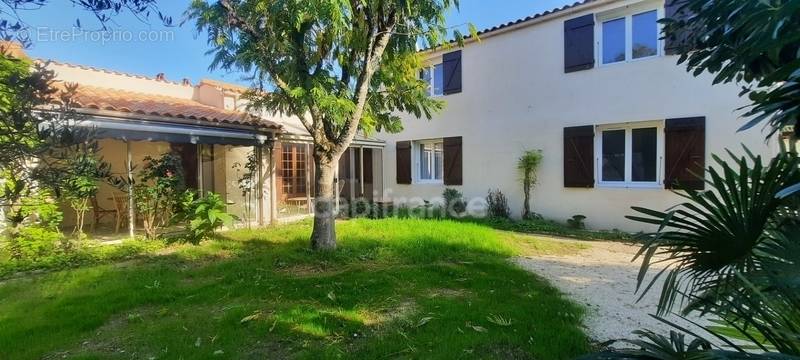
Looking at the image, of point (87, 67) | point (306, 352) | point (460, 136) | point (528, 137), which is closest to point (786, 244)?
point (306, 352)

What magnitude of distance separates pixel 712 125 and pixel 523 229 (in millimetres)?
5154

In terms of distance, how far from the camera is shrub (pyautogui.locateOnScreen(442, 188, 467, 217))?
45.6 feet

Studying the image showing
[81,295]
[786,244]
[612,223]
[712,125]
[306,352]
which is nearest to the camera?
[786,244]

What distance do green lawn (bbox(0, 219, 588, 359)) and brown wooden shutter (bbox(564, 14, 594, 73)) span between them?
21.2 feet

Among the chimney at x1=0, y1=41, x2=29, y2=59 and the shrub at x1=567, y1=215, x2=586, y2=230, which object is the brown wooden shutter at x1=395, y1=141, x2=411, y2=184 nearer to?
the shrub at x1=567, y1=215, x2=586, y2=230

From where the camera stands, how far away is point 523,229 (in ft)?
37.3

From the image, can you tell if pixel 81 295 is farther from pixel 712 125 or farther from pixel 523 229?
pixel 712 125

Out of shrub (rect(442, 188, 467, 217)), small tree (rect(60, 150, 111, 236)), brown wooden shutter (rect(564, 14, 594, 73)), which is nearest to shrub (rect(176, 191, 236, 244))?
small tree (rect(60, 150, 111, 236))

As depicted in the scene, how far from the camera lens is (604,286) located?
20.5ft

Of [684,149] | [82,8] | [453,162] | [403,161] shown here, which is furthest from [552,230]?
[82,8]

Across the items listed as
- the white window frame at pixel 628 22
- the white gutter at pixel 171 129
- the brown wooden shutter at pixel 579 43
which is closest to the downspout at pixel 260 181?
the white gutter at pixel 171 129

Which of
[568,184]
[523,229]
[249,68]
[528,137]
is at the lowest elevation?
[523,229]

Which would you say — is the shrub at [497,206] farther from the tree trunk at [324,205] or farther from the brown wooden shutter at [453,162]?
the tree trunk at [324,205]

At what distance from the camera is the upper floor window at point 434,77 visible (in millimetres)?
14767
